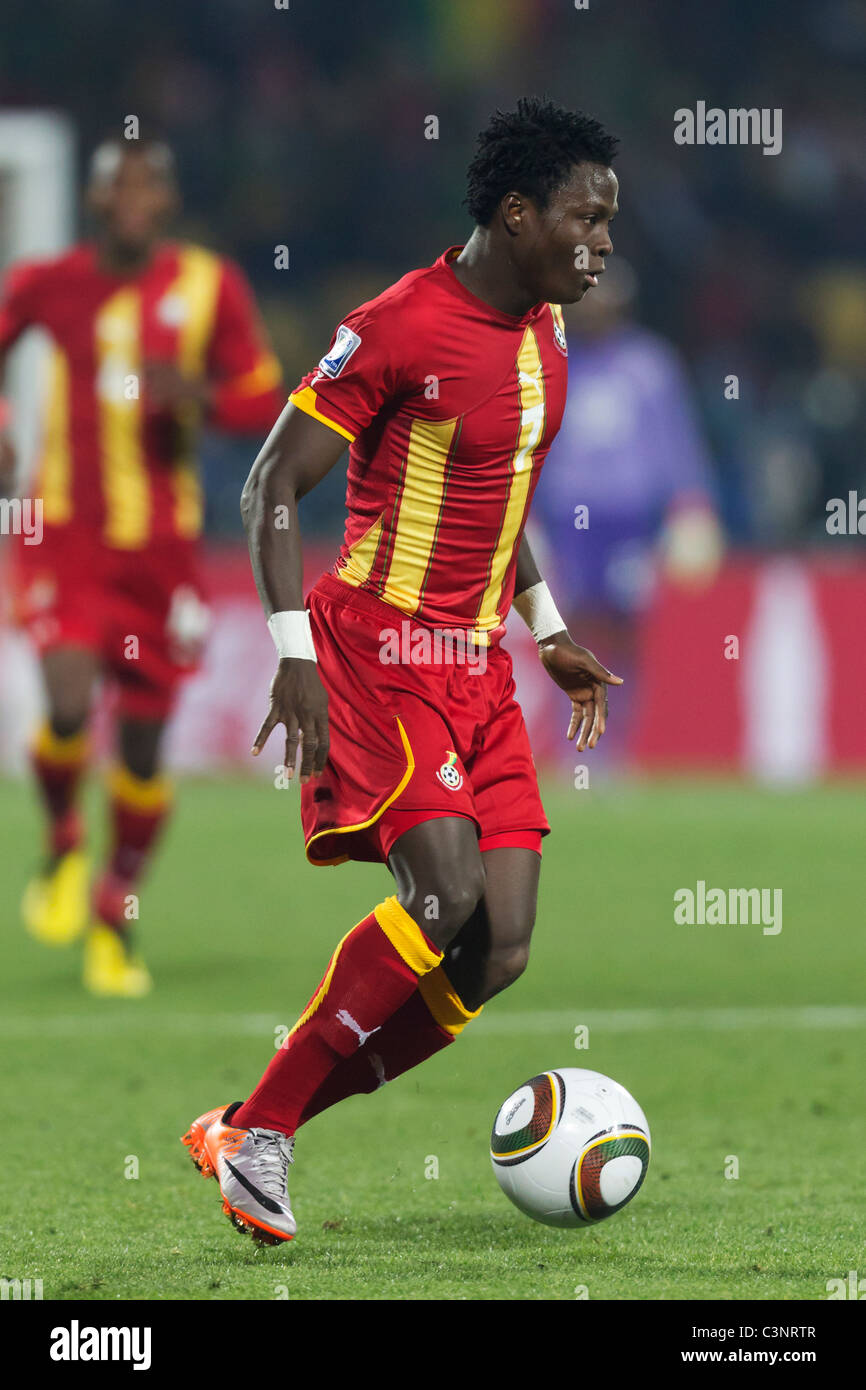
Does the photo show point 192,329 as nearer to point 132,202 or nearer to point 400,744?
point 132,202

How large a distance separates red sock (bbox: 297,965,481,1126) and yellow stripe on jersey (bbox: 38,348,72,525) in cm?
339

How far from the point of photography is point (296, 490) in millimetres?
3896

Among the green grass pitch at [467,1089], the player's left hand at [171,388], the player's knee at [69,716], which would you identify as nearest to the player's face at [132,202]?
the player's left hand at [171,388]

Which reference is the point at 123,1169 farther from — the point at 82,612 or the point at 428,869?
the point at 82,612

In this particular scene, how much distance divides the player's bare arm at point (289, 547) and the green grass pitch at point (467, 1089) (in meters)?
0.88

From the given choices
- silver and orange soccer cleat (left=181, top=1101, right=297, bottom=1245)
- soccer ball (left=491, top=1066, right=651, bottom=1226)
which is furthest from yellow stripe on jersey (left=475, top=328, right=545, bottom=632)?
silver and orange soccer cleat (left=181, top=1101, right=297, bottom=1245)

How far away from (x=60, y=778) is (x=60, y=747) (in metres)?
0.17

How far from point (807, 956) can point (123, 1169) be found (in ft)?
11.6

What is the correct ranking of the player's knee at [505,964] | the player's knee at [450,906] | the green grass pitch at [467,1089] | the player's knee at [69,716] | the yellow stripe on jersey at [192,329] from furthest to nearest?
the yellow stripe on jersey at [192,329] < the player's knee at [69,716] < the player's knee at [505,964] < the player's knee at [450,906] < the green grass pitch at [467,1089]

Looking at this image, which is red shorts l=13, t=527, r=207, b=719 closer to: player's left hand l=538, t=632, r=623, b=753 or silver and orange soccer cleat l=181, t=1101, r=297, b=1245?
player's left hand l=538, t=632, r=623, b=753

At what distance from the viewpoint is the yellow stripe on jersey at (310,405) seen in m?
3.93

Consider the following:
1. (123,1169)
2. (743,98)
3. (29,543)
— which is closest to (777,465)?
(743,98)

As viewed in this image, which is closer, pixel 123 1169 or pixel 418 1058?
pixel 418 1058

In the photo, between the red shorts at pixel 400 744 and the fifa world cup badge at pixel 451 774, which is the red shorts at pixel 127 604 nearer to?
the red shorts at pixel 400 744
